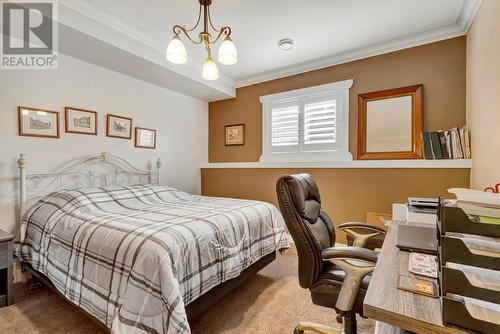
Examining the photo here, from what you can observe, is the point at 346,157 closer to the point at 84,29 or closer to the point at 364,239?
the point at 364,239

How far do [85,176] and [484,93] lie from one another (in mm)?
3878

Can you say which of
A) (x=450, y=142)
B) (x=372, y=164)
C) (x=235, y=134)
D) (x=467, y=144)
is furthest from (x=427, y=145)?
(x=235, y=134)

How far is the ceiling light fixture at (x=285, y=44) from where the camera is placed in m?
2.71

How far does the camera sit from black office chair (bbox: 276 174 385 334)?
1.18 m

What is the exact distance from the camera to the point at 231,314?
1831mm

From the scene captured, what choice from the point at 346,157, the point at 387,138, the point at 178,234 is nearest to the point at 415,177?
the point at 387,138

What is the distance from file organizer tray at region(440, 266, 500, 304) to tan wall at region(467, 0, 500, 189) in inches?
58.6

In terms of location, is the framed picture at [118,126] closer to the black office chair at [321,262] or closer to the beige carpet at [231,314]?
the beige carpet at [231,314]

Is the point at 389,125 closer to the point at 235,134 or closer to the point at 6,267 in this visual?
the point at 235,134

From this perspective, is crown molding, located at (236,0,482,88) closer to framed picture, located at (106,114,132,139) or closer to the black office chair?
framed picture, located at (106,114,132,139)

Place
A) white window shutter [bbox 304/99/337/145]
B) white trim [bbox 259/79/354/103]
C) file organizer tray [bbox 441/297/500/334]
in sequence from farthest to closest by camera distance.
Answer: white window shutter [bbox 304/99/337/145], white trim [bbox 259/79/354/103], file organizer tray [bbox 441/297/500/334]

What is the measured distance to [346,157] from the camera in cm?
306

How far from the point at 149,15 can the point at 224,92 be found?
1647mm

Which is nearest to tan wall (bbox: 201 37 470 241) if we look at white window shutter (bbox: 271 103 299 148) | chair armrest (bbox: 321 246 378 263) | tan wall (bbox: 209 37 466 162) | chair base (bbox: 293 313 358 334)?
tan wall (bbox: 209 37 466 162)
